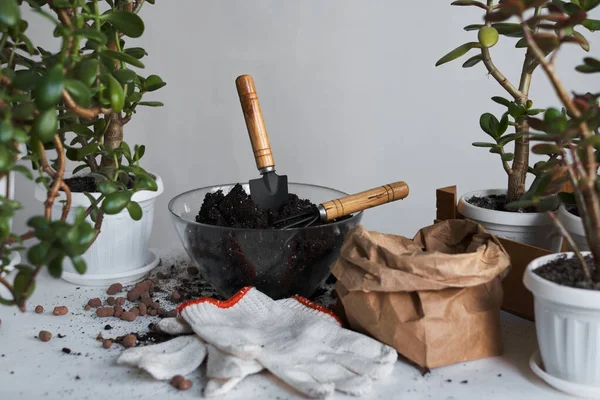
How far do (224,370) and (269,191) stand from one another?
44 cm

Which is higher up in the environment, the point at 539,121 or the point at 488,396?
the point at 539,121

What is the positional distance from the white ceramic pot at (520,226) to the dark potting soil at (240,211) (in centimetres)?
31

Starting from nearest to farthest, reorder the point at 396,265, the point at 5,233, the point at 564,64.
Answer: the point at 5,233, the point at 396,265, the point at 564,64

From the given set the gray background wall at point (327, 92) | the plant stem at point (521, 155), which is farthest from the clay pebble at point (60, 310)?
the gray background wall at point (327, 92)

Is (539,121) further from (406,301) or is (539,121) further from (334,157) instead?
(334,157)

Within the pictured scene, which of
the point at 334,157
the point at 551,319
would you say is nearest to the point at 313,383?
the point at 551,319

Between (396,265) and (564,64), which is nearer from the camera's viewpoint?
(396,265)

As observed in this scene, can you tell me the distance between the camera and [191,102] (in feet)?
7.88

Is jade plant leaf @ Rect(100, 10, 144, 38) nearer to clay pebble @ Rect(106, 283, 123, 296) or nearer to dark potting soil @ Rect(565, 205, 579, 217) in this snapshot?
clay pebble @ Rect(106, 283, 123, 296)

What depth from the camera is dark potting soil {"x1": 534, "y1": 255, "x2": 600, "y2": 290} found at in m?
0.97

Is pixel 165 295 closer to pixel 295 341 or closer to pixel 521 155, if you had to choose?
pixel 295 341

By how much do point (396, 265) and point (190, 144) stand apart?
58.5 inches

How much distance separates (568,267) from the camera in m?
1.03

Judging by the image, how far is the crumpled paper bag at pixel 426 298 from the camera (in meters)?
1.06
